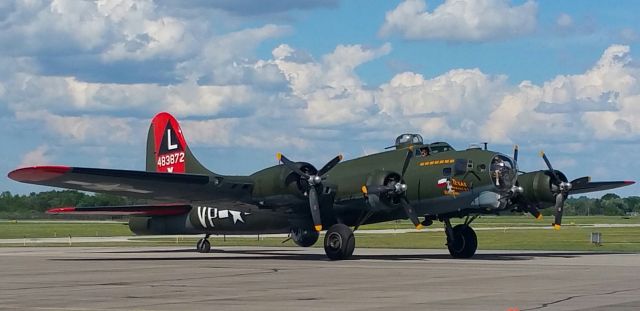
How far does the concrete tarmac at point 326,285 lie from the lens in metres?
18.5

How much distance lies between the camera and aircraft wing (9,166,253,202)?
3203 centimetres

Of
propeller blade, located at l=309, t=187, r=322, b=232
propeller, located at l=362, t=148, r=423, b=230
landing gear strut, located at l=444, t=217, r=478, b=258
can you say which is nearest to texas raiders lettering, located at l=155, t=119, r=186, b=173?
propeller blade, located at l=309, t=187, r=322, b=232

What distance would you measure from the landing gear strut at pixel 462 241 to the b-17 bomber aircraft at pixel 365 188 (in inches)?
1.4

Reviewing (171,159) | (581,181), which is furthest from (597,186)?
(171,159)

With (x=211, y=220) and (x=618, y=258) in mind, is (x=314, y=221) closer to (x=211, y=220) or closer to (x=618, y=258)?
(x=211, y=220)

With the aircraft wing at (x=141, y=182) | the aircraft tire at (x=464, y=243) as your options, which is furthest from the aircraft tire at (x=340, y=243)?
the aircraft tire at (x=464, y=243)

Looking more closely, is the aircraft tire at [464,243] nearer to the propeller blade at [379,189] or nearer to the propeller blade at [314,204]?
the propeller blade at [379,189]

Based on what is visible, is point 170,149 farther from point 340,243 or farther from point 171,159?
point 340,243

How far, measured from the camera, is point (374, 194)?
34.4 m

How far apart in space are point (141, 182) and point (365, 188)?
25.1ft

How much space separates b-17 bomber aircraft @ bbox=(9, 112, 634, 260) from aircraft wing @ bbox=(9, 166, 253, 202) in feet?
0.11

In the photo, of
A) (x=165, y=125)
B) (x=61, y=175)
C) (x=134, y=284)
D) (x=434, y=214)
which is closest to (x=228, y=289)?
(x=134, y=284)

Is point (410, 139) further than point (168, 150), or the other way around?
point (168, 150)

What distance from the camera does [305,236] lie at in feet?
126
